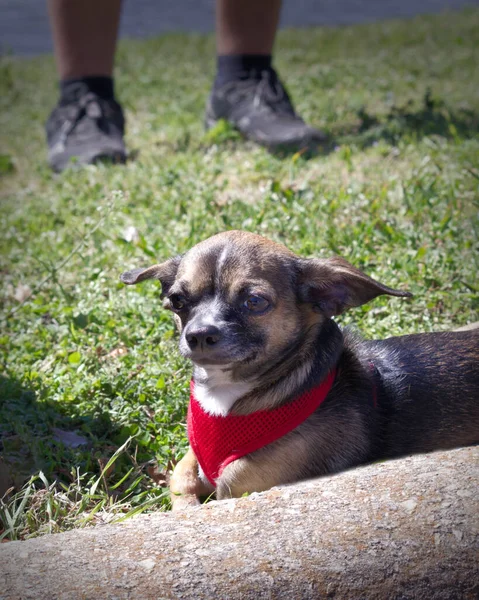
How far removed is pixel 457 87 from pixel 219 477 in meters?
6.10

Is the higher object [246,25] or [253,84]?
[246,25]

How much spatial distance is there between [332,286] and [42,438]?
56.3 inches

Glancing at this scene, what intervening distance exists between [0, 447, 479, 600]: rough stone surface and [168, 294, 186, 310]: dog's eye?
92 cm

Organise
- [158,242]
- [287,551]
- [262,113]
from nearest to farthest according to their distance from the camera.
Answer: [287,551] → [158,242] → [262,113]

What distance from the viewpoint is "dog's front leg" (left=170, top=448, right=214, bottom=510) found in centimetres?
291

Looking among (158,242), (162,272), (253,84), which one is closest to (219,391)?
(162,272)

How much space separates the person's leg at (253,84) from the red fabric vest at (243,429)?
11.5ft

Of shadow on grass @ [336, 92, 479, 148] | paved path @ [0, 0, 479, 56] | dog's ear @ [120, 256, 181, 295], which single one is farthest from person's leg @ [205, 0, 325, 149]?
paved path @ [0, 0, 479, 56]

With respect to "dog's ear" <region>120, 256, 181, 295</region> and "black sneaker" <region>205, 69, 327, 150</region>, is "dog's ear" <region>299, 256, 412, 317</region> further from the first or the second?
"black sneaker" <region>205, 69, 327, 150</region>

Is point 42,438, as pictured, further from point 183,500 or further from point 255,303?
point 255,303

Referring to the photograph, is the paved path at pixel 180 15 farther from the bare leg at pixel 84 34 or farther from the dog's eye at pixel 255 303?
the dog's eye at pixel 255 303

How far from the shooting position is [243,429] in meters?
2.86

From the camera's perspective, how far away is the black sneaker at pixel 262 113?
6020mm

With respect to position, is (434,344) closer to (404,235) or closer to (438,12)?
(404,235)
